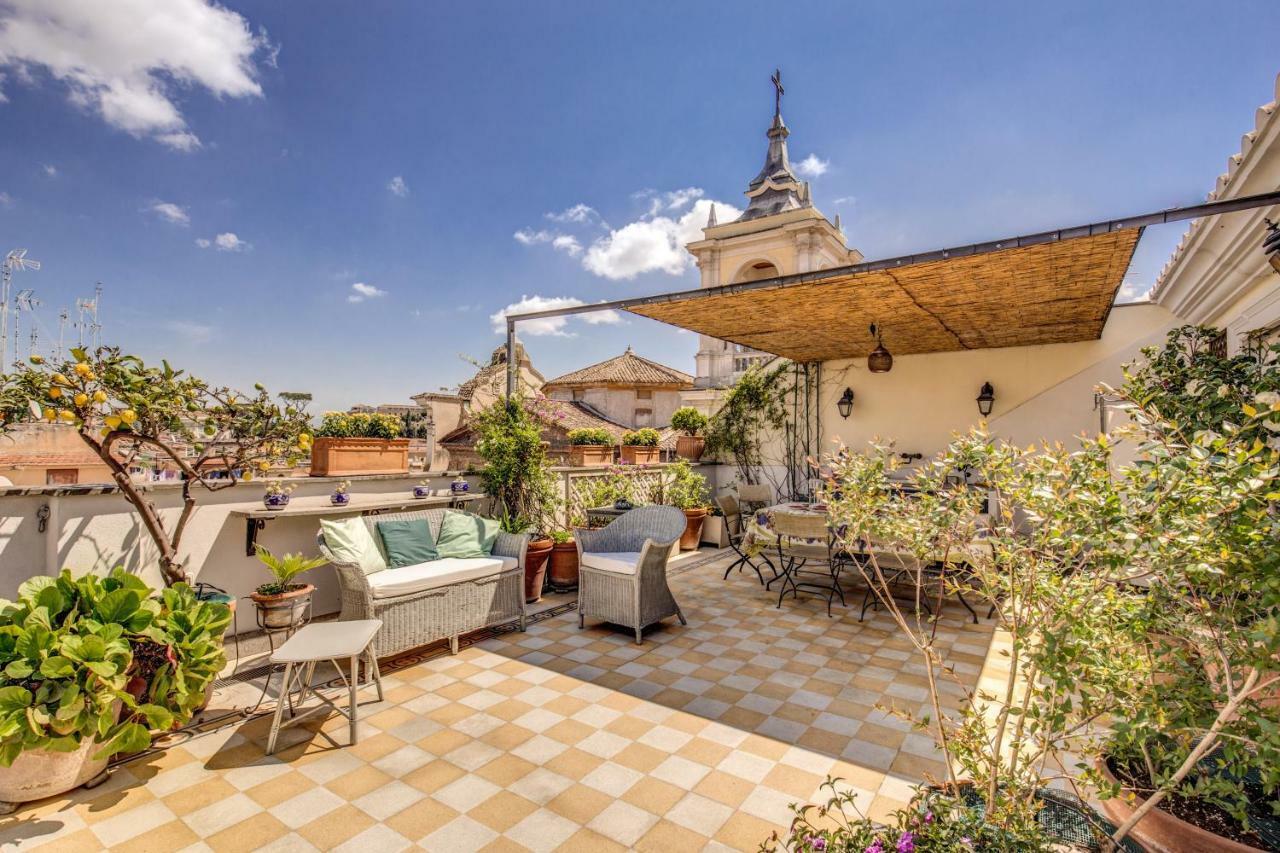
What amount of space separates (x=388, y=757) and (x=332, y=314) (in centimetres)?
896

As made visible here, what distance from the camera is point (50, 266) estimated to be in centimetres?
483

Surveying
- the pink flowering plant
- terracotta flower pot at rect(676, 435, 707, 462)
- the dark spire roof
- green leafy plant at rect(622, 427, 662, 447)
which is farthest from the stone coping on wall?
the dark spire roof

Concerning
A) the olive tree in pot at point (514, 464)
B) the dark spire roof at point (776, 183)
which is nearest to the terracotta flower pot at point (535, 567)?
the olive tree in pot at point (514, 464)

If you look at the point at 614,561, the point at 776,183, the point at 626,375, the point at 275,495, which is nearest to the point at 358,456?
the point at 275,495

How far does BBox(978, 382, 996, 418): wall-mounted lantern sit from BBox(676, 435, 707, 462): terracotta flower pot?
3.98 meters

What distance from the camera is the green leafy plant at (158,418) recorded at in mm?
2744

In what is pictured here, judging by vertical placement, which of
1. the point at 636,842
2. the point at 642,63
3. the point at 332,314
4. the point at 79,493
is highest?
the point at 642,63

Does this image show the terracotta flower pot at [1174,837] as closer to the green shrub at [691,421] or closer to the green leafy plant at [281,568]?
the green leafy plant at [281,568]

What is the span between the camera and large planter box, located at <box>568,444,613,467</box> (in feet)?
24.3

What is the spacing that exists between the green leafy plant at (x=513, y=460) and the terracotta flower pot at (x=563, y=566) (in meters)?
0.35

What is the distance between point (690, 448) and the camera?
9312 mm

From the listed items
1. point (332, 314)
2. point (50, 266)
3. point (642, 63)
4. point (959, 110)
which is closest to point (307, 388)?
point (50, 266)

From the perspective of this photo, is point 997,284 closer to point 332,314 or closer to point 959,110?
point 959,110

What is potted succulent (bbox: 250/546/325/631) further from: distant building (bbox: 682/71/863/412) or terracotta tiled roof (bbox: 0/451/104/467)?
distant building (bbox: 682/71/863/412)
